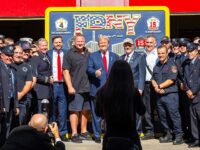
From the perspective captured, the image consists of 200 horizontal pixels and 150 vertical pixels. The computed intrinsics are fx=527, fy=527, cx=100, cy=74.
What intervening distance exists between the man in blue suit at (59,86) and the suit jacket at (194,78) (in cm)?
233

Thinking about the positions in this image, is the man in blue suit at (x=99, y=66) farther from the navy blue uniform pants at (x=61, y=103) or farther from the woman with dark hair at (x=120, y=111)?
the woman with dark hair at (x=120, y=111)

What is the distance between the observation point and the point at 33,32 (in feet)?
64.7

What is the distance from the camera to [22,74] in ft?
30.1

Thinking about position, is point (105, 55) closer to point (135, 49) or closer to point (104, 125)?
point (135, 49)

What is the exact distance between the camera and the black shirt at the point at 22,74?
9.15 metres

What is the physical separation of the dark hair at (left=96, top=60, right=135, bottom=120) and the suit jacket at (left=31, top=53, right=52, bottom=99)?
4.25 metres

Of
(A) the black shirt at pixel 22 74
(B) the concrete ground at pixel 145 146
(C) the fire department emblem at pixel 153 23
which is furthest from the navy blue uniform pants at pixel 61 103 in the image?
(C) the fire department emblem at pixel 153 23

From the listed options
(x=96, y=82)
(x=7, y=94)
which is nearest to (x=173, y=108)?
(x=96, y=82)

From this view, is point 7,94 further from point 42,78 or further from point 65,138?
point 65,138

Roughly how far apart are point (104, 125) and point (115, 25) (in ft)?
18.5

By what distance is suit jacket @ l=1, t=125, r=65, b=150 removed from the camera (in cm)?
467

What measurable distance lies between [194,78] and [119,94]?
397 cm

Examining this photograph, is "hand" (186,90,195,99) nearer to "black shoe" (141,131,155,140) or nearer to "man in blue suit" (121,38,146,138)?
"man in blue suit" (121,38,146,138)

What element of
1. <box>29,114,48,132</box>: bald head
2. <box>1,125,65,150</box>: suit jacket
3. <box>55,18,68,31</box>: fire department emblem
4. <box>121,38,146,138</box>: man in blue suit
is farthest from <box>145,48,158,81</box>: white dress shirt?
<box>1,125,65,150</box>: suit jacket
